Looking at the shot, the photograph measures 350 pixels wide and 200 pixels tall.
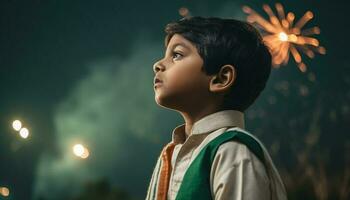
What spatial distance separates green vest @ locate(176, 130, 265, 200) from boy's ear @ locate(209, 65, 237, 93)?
0.43 ft

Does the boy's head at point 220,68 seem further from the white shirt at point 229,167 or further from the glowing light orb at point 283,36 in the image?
the glowing light orb at point 283,36

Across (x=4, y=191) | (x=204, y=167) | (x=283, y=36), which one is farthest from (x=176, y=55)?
(x=4, y=191)

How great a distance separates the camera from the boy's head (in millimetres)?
1099

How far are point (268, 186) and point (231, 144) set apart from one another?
0.33 feet

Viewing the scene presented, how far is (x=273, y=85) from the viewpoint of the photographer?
640cm

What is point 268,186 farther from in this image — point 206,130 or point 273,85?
point 273,85

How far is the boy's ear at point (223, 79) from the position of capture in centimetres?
109

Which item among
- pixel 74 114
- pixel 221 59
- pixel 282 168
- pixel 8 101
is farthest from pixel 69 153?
pixel 221 59

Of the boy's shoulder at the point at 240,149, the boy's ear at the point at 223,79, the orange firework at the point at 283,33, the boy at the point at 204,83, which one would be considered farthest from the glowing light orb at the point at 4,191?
the boy's shoulder at the point at 240,149

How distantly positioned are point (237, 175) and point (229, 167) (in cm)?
2

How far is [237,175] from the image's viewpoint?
35.7 inches

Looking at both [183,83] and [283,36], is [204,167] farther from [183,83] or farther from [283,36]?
[283,36]

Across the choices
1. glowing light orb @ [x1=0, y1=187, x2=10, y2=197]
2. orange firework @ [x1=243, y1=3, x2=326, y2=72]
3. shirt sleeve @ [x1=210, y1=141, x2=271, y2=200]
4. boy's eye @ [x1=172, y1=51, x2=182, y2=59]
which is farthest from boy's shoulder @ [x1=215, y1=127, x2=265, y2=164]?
glowing light orb @ [x1=0, y1=187, x2=10, y2=197]

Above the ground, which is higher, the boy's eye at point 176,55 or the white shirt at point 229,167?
the boy's eye at point 176,55
